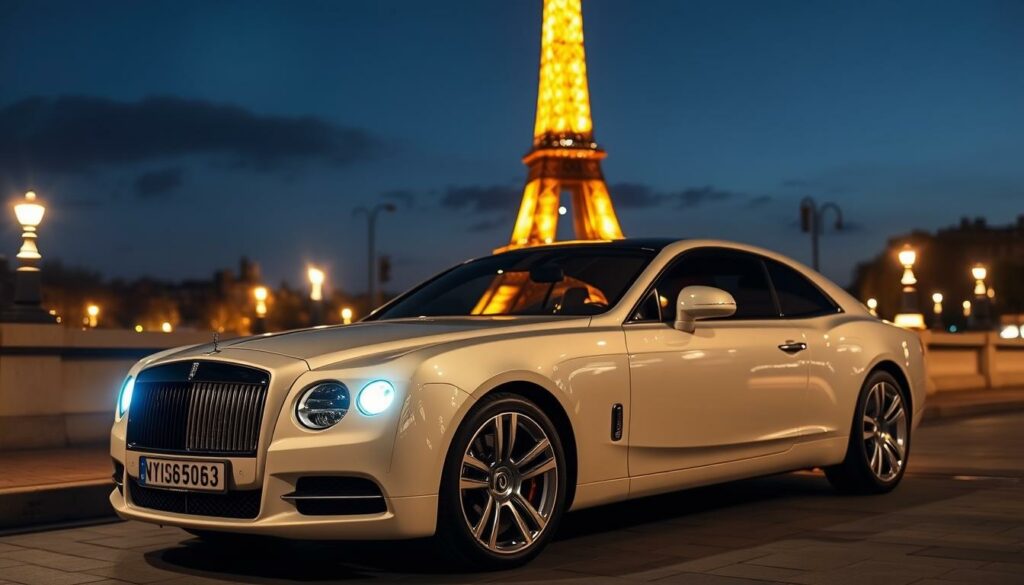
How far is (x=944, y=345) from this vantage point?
27.9 metres

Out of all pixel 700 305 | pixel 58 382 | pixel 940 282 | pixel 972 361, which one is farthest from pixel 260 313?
pixel 940 282

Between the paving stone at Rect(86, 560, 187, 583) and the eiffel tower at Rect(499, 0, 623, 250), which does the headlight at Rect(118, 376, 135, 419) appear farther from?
the eiffel tower at Rect(499, 0, 623, 250)

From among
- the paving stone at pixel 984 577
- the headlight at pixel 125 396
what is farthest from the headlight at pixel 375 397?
the paving stone at pixel 984 577

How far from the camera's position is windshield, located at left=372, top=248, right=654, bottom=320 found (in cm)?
688

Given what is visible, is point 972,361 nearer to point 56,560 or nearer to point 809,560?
point 809,560

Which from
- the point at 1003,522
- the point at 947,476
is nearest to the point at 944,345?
the point at 947,476

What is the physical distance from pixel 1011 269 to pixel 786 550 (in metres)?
137

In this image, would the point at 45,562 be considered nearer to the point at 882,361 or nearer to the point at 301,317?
the point at 882,361

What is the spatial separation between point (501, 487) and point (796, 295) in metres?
3.00

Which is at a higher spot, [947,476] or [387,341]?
[387,341]

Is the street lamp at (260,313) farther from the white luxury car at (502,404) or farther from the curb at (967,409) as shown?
the white luxury car at (502,404)

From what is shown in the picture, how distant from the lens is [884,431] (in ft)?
27.6

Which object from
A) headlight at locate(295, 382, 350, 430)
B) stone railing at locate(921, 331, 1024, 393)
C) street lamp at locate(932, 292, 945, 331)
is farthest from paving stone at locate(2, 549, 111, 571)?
street lamp at locate(932, 292, 945, 331)

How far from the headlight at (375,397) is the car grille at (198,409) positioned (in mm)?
423
